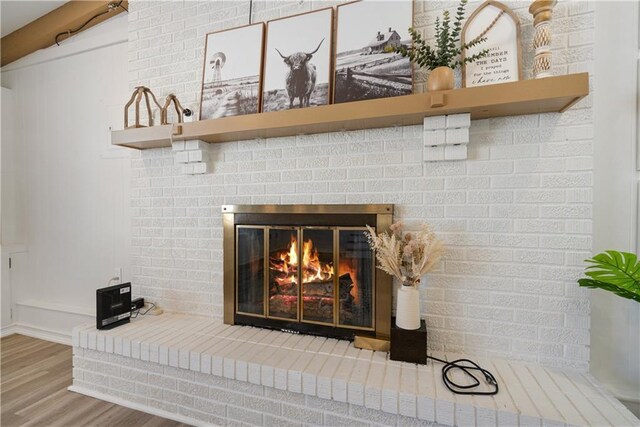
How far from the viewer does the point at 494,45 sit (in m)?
1.45

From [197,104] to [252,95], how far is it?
45 cm

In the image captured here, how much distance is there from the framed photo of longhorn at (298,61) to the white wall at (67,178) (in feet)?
4.76

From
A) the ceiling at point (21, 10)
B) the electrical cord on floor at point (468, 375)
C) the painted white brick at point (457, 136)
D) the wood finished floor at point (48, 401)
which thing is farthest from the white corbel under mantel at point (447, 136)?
the ceiling at point (21, 10)

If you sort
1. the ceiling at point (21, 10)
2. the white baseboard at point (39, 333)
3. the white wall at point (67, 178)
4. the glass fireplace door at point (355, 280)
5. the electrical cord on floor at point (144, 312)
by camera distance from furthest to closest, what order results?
the white baseboard at point (39, 333), the white wall at point (67, 178), the ceiling at point (21, 10), the electrical cord on floor at point (144, 312), the glass fireplace door at point (355, 280)

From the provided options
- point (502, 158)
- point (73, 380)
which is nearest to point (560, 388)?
point (502, 158)

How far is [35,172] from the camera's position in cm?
287

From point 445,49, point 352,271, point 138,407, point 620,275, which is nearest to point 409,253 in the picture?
point 352,271

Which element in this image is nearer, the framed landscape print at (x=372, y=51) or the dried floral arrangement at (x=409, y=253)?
the dried floral arrangement at (x=409, y=253)

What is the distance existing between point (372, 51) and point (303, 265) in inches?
50.4

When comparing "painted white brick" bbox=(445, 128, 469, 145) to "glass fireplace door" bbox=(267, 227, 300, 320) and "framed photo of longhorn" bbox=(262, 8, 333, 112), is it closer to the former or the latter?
"framed photo of longhorn" bbox=(262, 8, 333, 112)

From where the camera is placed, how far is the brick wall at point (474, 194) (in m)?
1.39

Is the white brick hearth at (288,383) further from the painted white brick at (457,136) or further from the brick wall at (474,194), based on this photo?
the painted white brick at (457,136)

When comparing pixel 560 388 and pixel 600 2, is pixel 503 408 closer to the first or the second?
pixel 560 388

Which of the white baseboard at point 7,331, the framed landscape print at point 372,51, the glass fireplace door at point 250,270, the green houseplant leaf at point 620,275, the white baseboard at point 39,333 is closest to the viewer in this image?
the green houseplant leaf at point 620,275
